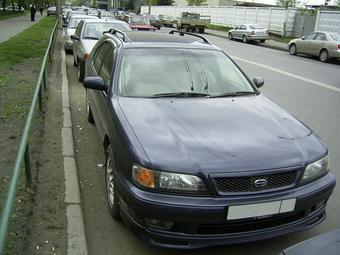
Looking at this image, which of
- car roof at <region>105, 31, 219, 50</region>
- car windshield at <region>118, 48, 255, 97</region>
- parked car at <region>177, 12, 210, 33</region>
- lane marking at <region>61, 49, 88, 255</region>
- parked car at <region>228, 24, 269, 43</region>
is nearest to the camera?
lane marking at <region>61, 49, 88, 255</region>

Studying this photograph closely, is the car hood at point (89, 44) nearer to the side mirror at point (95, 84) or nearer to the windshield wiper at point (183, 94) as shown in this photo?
the side mirror at point (95, 84)

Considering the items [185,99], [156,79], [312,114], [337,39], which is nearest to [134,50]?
[156,79]

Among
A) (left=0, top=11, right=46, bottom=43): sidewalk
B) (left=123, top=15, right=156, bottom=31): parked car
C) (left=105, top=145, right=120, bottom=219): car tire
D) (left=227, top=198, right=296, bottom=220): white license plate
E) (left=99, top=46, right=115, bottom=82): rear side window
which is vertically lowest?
(left=0, top=11, right=46, bottom=43): sidewalk

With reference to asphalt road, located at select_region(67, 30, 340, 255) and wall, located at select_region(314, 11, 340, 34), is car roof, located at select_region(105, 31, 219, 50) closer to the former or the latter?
asphalt road, located at select_region(67, 30, 340, 255)

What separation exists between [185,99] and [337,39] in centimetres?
1859

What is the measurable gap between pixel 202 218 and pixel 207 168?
36 centimetres

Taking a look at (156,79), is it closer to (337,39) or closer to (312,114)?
(312,114)

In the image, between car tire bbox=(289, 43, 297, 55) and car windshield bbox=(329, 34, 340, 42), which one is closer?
car windshield bbox=(329, 34, 340, 42)

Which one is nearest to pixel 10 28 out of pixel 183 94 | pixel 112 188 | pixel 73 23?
pixel 73 23

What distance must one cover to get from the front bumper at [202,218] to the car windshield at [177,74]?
144 cm

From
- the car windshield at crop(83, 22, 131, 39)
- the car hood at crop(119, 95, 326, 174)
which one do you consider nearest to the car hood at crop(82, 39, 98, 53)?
the car windshield at crop(83, 22, 131, 39)

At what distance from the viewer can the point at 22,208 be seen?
165 inches

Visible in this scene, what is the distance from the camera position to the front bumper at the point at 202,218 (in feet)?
10.6

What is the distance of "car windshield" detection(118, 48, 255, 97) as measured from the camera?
4727 mm
